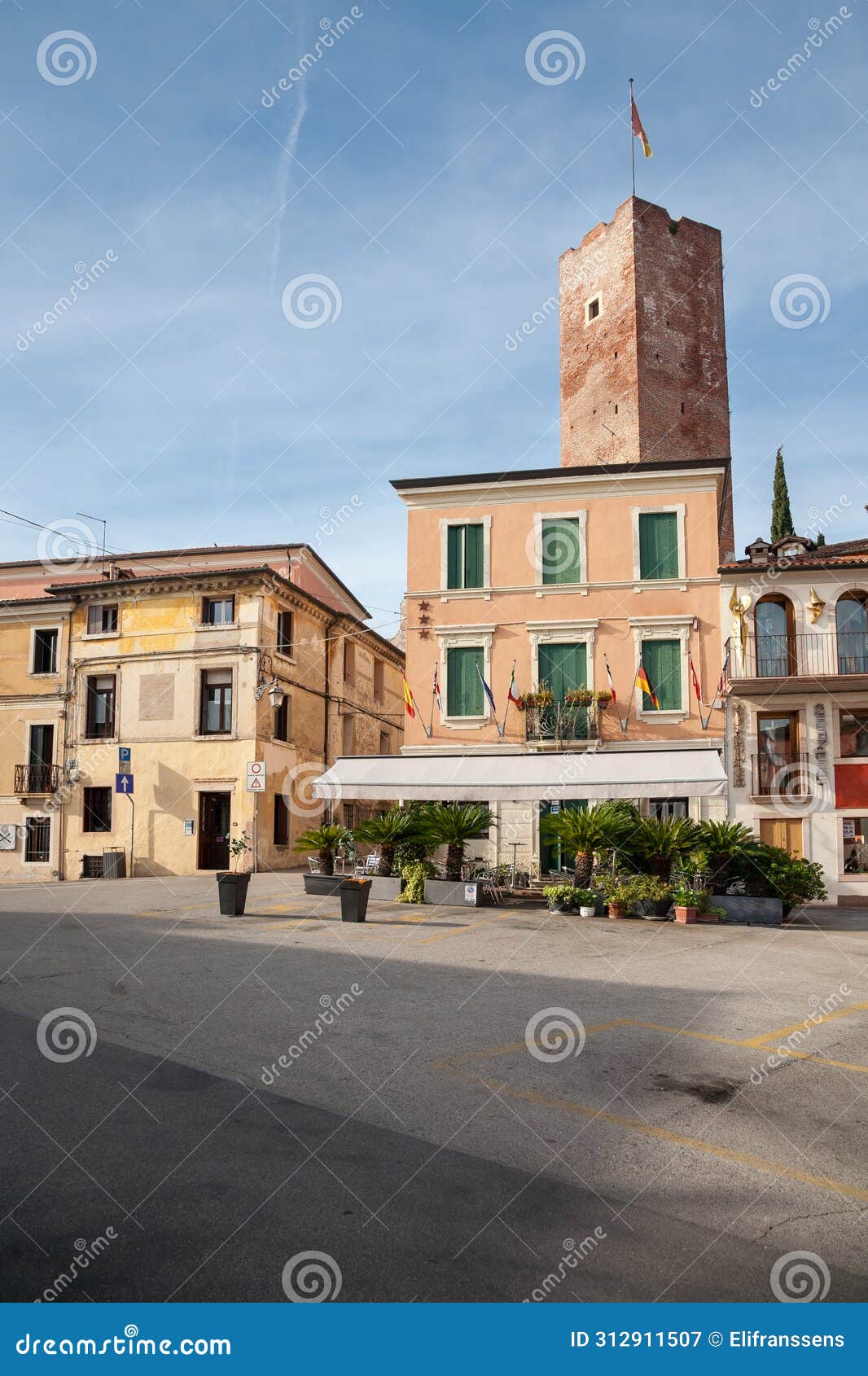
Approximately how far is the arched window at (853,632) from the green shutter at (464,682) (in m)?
9.86

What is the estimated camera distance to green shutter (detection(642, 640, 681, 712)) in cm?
2517

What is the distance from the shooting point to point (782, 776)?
26.5 m

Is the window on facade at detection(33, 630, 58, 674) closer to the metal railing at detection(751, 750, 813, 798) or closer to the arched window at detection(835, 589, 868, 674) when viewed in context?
the metal railing at detection(751, 750, 813, 798)

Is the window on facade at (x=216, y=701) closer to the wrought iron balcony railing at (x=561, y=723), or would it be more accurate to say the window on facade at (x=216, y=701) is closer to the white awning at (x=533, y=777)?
the white awning at (x=533, y=777)

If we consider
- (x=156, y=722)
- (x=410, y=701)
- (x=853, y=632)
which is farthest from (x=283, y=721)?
(x=853, y=632)

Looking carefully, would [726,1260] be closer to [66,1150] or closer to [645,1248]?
[645,1248]

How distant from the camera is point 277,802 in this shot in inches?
1238

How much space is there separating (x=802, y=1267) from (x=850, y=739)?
976 inches

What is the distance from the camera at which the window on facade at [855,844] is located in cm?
2612

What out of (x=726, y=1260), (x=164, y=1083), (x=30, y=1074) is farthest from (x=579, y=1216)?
(x=30, y=1074)

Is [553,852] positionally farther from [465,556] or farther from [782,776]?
[465,556]

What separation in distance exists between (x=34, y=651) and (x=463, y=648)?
15.9 metres

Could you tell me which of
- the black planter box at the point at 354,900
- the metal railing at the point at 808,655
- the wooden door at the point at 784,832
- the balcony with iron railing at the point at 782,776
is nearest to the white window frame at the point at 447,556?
the metal railing at the point at 808,655

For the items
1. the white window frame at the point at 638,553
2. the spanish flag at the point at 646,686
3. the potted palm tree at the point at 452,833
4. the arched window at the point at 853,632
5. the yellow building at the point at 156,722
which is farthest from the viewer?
the yellow building at the point at 156,722
